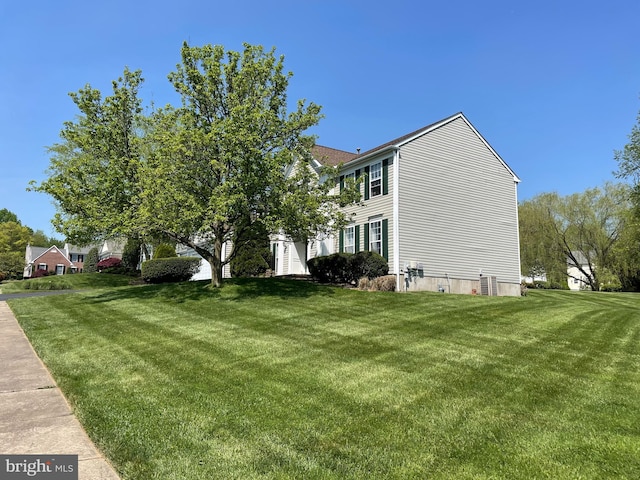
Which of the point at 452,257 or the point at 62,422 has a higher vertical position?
the point at 452,257

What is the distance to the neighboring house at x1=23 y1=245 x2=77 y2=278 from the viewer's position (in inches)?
2675

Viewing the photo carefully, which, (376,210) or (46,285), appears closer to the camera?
(376,210)

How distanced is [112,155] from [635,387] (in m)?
16.6

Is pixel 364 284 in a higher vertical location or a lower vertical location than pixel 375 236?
lower

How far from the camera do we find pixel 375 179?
1986cm

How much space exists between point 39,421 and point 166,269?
20.0m

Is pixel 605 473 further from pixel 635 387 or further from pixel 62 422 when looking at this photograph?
pixel 62 422

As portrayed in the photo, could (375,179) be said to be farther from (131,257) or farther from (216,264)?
(131,257)

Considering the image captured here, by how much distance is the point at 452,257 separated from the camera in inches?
789

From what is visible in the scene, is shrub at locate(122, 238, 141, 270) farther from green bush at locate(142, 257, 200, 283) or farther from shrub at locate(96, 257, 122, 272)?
green bush at locate(142, 257, 200, 283)

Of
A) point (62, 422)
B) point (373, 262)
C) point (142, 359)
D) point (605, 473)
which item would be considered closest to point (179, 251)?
point (373, 262)

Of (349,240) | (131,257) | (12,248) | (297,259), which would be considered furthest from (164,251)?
(12,248)

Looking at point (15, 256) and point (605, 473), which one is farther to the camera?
point (15, 256)

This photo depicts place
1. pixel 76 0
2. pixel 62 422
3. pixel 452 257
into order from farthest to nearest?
pixel 452 257 → pixel 76 0 → pixel 62 422
